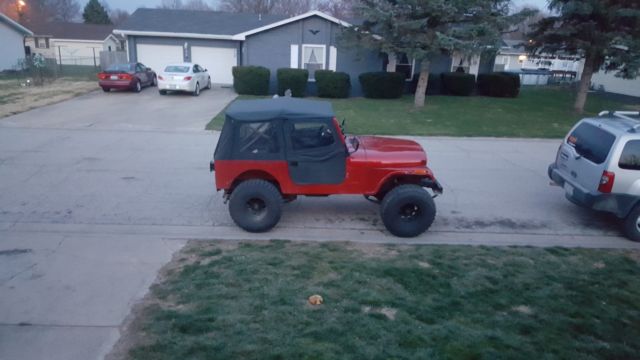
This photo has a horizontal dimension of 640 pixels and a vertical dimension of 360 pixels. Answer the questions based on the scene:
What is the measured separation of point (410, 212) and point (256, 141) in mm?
2436

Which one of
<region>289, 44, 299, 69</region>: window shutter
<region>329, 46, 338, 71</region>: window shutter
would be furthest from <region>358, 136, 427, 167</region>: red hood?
<region>289, 44, 299, 69</region>: window shutter

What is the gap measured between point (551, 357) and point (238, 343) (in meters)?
2.74

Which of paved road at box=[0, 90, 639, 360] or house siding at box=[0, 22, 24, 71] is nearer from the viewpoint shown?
paved road at box=[0, 90, 639, 360]

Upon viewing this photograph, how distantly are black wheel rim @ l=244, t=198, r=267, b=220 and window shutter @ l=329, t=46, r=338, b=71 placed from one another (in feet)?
Answer: 59.8

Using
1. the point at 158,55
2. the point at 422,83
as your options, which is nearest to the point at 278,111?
the point at 422,83

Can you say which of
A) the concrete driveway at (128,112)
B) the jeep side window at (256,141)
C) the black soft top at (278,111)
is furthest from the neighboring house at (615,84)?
the jeep side window at (256,141)

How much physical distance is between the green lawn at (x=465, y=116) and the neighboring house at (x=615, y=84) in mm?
3763

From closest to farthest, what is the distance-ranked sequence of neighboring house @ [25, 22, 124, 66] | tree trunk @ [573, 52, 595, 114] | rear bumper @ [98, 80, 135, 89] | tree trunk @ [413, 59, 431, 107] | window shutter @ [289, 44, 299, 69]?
tree trunk @ [573, 52, 595, 114], tree trunk @ [413, 59, 431, 107], rear bumper @ [98, 80, 135, 89], window shutter @ [289, 44, 299, 69], neighboring house @ [25, 22, 124, 66]

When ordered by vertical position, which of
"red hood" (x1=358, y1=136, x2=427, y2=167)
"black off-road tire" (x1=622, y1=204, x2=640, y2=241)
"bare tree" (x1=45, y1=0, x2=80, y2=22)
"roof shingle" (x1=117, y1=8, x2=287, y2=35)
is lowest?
"black off-road tire" (x1=622, y1=204, x2=640, y2=241)

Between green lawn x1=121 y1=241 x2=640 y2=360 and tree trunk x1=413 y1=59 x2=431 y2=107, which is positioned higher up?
tree trunk x1=413 y1=59 x2=431 y2=107

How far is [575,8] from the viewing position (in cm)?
1698

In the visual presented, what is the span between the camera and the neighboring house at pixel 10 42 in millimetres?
33969

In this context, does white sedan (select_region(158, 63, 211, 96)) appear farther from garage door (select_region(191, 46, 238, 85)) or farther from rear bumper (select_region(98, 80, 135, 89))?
garage door (select_region(191, 46, 238, 85))

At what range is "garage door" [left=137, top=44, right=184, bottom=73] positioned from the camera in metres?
26.7
